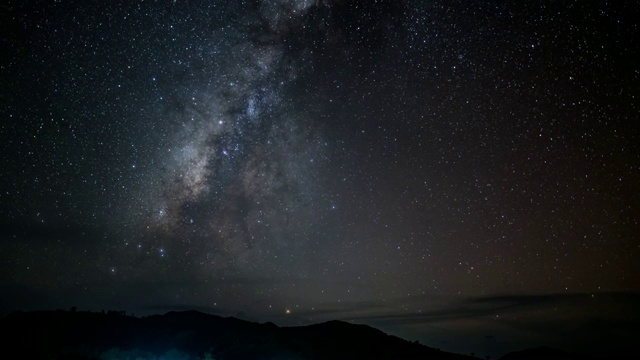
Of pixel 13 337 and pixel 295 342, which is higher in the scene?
pixel 13 337

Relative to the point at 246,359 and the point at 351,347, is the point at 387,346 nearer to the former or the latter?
the point at 351,347

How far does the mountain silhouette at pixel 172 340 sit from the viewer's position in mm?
48719

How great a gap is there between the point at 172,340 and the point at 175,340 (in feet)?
1.31

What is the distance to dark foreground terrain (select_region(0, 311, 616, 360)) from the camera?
48656mm

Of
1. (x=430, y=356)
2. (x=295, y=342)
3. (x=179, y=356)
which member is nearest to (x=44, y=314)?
(x=179, y=356)

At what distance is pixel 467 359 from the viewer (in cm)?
6856

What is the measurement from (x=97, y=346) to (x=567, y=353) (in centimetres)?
10115

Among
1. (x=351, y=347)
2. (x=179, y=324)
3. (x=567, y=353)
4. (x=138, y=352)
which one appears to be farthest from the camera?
(x=567, y=353)

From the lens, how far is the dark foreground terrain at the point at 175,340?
48656 mm

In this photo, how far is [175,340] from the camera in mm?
53438

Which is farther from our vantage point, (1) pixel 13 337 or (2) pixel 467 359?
(2) pixel 467 359

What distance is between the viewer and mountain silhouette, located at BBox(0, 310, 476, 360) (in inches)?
1918

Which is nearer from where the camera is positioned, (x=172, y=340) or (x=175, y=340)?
(x=172, y=340)

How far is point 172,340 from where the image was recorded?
5325 centimetres
